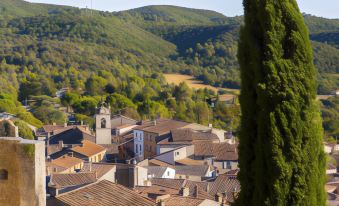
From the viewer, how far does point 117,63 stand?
3706 inches

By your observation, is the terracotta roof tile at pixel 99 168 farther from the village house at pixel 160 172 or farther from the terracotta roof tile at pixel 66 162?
the village house at pixel 160 172

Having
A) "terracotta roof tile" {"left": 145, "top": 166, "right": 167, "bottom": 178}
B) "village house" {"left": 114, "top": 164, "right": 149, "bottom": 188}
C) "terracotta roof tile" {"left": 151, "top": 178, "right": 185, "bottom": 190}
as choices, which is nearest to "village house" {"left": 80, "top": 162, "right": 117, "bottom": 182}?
"village house" {"left": 114, "top": 164, "right": 149, "bottom": 188}

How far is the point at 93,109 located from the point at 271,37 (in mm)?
55062

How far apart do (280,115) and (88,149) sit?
33.1m

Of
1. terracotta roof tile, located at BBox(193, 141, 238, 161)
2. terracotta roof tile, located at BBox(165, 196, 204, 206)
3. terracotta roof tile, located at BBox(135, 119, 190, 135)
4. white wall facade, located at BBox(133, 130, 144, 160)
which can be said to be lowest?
white wall facade, located at BBox(133, 130, 144, 160)

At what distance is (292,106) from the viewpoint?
6.69 m

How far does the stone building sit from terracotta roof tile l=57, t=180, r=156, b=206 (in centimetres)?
587

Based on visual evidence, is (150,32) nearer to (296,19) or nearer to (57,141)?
(57,141)

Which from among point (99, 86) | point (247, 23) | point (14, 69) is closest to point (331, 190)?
point (247, 23)

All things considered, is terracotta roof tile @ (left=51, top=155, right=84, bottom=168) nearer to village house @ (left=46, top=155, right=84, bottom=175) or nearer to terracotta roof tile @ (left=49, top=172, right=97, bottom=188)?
village house @ (left=46, top=155, right=84, bottom=175)

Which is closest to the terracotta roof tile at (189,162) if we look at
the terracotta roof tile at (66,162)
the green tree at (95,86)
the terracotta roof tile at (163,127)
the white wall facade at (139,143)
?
the terracotta roof tile at (163,127)

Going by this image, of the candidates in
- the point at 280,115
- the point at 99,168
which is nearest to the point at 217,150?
the point at 99,168

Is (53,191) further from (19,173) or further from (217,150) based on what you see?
(217,150)

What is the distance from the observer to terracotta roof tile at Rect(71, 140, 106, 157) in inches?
1500
